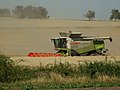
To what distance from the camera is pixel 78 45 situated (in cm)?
2412

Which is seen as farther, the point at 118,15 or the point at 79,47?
the point at 118,15

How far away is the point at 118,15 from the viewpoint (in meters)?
90.5

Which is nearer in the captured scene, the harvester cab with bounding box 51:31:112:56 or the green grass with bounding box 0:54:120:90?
the green grass with bounding box 0:54:120:90

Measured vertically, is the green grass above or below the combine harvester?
above

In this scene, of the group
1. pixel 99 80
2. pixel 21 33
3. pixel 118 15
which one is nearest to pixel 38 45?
pixel 21 33

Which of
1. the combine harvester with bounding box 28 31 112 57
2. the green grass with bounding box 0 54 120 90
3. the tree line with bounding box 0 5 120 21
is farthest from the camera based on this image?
the tree line with bounding box 0 5 120 21

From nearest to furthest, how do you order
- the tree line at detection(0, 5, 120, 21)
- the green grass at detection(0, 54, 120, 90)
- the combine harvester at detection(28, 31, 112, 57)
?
1. the green grass at detection(0, 54, 120, 90)
2. the combine harvester at detection(28, 31, 112, 57)
3. the tree line at detection(0, 5, 120, 21)

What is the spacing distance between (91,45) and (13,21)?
37.8 meters

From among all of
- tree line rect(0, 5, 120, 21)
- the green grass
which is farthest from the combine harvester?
tree line rect(0, 5, 120, 21)

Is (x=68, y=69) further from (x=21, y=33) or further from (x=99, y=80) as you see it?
(x=21, y=33)

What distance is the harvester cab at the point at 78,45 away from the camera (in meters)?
24.1

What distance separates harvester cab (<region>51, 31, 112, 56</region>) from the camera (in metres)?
24.1

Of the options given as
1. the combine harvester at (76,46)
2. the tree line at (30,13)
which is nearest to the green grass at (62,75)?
the combine harvester at (76,46)

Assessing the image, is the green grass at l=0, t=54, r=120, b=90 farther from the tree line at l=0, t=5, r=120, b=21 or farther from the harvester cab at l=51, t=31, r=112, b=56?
the tree line at l=0, t=5, r=120, b=21
